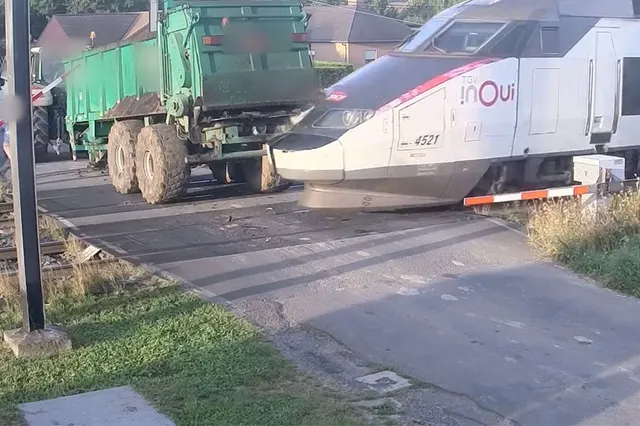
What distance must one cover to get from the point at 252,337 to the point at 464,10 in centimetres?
616

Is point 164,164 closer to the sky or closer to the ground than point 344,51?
closer to the ground

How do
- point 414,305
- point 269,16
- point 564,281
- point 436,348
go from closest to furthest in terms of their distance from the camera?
point 436,348, point 414,305, point 564,281, point 269,16

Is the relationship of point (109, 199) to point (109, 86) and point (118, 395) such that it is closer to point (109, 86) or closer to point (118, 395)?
point (109, 86)

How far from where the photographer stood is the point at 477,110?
1046 centimetres

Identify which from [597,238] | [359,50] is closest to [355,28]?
[359,50]

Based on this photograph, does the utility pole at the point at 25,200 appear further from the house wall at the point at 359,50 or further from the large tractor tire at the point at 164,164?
the house wall at the point at 359,50

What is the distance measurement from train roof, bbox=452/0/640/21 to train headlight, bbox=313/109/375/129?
214 cm

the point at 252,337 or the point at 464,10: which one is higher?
the point at 464,10

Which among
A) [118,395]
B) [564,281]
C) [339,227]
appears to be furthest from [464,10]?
[118,395]

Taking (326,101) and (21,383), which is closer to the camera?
(21,383)

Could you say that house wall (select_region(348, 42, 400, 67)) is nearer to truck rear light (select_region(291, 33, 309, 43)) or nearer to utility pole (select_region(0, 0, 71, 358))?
truck rear light (select_region(291, 33, 309, 43))

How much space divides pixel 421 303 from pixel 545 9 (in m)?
4.95

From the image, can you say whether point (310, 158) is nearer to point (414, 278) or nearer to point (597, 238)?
point (414, 278)

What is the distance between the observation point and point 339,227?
10.8 m
